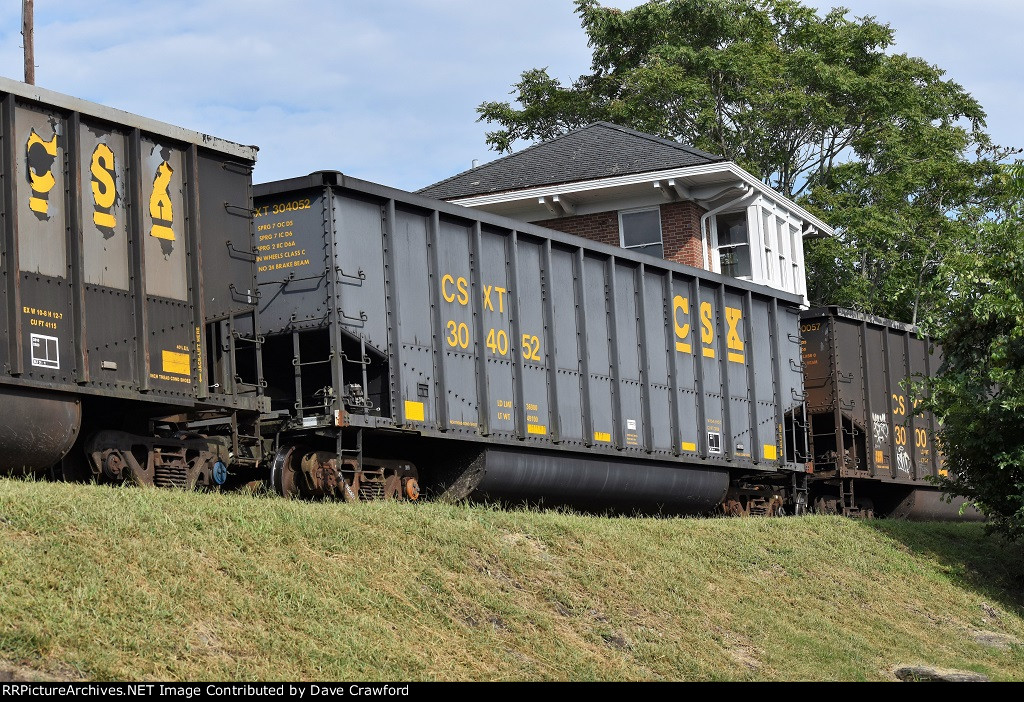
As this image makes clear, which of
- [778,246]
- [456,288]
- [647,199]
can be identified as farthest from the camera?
[778,246]

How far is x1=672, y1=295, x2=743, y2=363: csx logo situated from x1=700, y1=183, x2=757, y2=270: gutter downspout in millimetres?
6877

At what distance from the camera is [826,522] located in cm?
1942

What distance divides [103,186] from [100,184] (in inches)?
1.8

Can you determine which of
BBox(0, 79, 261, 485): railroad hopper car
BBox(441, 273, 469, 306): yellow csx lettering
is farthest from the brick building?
BBox(0, 79, 261, 485): railroad hopper car

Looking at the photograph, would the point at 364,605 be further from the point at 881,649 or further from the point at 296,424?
the point at 881,649

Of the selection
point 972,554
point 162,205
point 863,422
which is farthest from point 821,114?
point 162,205

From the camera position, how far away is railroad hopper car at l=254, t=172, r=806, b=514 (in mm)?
15359

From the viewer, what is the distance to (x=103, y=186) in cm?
1291

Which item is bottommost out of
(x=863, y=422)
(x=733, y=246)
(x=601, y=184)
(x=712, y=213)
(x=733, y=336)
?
(x=863, y=422)

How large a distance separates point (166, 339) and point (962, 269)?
10565 mm

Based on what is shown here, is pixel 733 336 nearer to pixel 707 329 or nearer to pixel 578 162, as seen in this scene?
pixel 707 329

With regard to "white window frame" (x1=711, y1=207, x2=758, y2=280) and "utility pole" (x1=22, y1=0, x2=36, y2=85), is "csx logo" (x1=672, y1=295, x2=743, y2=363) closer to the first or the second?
"white window frame" (x1=711, y1=207, x2=758, y2=280)

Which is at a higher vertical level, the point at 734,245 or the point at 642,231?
the point at 642,231
